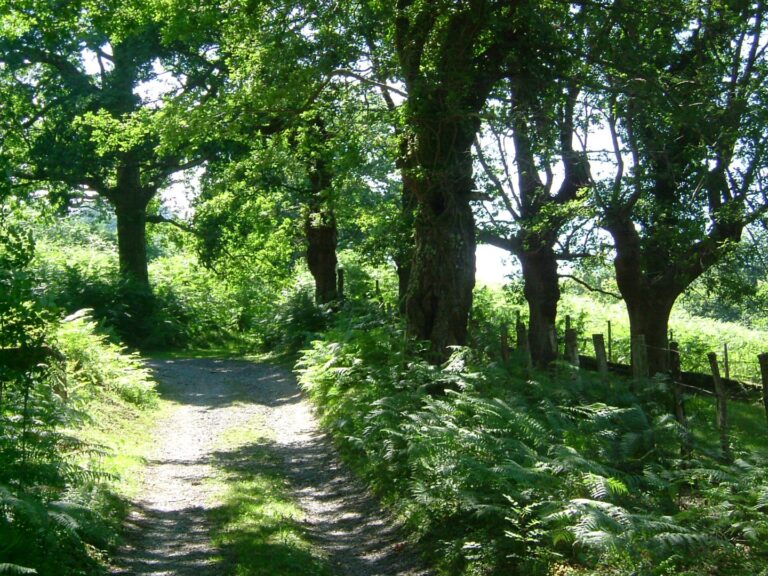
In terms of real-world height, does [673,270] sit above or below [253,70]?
below

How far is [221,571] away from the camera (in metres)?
7.59

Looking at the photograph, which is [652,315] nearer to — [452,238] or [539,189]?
[539,189]

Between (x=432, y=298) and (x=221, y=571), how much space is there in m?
7.07

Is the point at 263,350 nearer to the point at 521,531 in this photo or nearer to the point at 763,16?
the point at 763,16

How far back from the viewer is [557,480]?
7.01 m

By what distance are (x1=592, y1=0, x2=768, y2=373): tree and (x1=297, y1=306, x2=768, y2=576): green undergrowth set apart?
16.0 feet

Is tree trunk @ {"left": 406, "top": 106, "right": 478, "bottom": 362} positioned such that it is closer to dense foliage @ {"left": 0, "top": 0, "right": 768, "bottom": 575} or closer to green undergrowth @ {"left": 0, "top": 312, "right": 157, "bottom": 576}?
dense foliage @ {"left": 0, "top": 0, "right": 768, "bottom": 575}

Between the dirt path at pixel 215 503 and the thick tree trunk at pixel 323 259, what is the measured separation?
7.84 m

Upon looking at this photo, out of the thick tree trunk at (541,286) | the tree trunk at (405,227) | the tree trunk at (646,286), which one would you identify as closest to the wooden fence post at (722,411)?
the tree trunk at (405,227)

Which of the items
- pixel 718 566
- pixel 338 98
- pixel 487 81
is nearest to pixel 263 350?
pixel 338 98

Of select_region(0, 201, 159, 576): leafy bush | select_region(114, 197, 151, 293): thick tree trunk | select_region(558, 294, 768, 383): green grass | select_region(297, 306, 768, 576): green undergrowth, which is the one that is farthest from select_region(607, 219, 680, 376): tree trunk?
select_region(114, 197, 151, 293): thick tree trunk

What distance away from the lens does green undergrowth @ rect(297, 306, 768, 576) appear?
6129mm

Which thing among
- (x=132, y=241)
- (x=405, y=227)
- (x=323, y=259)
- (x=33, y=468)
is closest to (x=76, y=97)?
(x=132, y=241)

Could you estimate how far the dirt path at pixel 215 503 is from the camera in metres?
8.10
